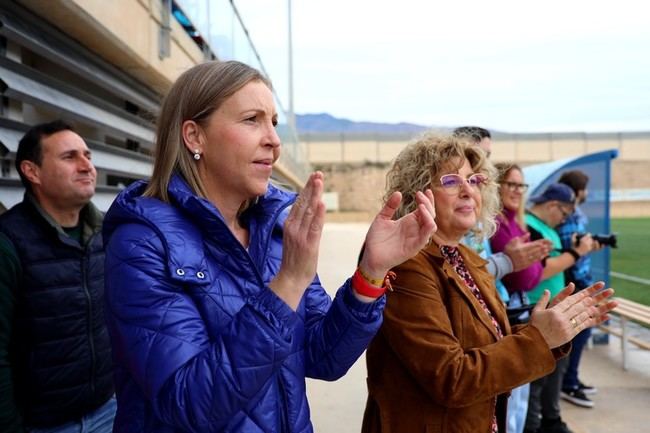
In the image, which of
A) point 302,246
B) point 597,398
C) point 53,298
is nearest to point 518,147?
point 597,398

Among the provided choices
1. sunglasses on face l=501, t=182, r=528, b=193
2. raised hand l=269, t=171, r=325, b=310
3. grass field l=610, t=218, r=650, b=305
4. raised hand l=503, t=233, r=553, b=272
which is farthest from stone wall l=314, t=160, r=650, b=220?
raised hand l=269, t=171, r=325, b=310

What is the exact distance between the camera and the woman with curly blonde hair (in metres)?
1.83

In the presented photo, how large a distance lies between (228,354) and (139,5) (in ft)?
12.0

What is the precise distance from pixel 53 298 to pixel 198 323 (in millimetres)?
1077

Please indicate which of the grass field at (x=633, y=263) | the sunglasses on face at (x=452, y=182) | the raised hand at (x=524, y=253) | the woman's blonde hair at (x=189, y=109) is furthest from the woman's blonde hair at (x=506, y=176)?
the grass field at (x=633, y=263)

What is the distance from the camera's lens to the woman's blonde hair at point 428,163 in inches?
86.8

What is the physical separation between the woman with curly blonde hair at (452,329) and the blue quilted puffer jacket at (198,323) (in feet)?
1.43

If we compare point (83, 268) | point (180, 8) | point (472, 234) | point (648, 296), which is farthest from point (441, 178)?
point (648, 296)

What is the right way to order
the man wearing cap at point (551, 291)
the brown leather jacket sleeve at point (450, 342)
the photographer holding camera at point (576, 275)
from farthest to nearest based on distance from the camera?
the photographer holding camera at point (576, 275), the man wearing cap at point (551, 291), the brown leather jacket sleeve at point (450, 342)

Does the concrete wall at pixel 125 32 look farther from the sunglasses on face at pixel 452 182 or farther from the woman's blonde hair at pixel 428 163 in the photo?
the sunglasses on face at pixel 452 182

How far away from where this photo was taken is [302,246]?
1.25 m

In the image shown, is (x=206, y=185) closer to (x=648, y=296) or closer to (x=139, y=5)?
(x=139, y=5)

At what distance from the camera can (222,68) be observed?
146 cm

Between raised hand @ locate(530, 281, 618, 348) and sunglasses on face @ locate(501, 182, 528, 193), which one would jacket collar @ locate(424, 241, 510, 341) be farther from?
sunglasses on face @ locate(501, 182, 528, 193)
